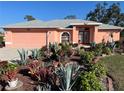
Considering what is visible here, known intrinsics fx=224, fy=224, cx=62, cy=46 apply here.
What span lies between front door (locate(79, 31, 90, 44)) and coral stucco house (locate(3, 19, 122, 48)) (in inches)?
17.7

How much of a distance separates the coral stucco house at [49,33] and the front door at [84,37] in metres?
0.45

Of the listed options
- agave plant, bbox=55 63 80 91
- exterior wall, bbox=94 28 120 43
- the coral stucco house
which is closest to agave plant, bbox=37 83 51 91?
agave plant, bbox=55 63 80 91

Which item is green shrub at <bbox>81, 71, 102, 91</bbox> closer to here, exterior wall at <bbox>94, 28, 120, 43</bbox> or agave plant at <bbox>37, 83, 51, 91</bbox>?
agave plant at <bbox>37, 83, 51, 91</bbox>

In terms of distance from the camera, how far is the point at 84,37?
29.6 metres

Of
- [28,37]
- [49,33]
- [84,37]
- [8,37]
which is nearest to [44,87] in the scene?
[49,33]

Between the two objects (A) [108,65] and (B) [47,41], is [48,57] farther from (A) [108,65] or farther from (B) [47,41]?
(B) [47,41]

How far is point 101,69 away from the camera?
10000 millimetres

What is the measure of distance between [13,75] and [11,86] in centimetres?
48

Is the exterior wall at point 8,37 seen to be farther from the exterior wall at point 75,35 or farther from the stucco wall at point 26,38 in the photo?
the exterior wall at point 75,35

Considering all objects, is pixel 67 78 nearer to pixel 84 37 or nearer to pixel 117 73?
pixel 117 73

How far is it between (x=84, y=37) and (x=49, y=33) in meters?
4.96

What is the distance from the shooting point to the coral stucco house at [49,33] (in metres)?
27.8

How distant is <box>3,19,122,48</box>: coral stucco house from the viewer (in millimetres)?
27812

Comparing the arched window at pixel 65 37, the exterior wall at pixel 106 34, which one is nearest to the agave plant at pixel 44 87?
the arched window at pixel 65 37
